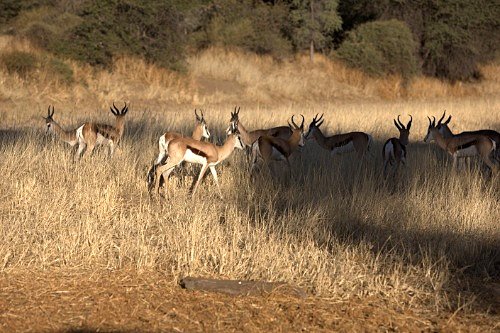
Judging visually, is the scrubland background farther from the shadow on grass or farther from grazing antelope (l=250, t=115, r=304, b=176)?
grazing antelope (l=250, t=115, r=304, b=176)

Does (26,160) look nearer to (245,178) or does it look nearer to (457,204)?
(245,178)

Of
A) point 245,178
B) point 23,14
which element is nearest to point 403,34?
point 23,14

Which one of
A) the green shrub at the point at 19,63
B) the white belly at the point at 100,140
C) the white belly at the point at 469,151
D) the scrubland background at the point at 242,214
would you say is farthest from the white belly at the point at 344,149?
the green shrub at the point at 19,63

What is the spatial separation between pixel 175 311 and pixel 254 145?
515cm

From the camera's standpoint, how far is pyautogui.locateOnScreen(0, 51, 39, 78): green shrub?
19156 millimetres

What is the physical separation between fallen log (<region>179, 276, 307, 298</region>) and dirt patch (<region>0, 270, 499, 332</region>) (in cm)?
7

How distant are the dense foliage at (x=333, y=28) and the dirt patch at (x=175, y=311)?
1917cm

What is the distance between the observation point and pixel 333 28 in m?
30.4

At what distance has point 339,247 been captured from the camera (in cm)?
575

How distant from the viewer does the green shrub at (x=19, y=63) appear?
1916 centimetres

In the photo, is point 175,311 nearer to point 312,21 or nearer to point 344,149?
point 344,149

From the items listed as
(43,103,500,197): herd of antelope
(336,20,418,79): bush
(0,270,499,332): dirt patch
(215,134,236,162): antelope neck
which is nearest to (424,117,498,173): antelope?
(43,103,500,197): herd of antelope

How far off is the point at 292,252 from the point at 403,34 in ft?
85.5

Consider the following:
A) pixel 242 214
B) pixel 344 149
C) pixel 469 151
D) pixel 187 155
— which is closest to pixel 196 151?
pixel 187 155
